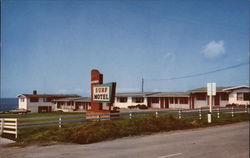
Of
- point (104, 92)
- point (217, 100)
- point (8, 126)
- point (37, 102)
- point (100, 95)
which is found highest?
point (104, 92)

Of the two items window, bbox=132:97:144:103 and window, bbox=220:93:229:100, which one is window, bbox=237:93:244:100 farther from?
window, bbox=132:97:144:103

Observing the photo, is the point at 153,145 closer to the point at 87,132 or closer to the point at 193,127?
the point at 87,132

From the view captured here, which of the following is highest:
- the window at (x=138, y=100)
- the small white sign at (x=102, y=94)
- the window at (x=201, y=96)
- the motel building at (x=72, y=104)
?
the small white sign at (x=102, y=94)

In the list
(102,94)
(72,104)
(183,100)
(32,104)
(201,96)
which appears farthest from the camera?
(72,104)

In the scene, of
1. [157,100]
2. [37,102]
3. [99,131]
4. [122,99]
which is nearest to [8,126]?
[99,131]

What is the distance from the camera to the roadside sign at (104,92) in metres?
24.4

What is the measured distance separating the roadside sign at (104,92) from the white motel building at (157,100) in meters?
26.4

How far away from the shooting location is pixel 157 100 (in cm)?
5562

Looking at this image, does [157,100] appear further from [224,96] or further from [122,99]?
[224,96]

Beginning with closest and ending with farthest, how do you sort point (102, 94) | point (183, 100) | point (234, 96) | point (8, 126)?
point (8, 126) < point (102, 94) < point (234, 96) < point (183, 100)

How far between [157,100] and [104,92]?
31830mm

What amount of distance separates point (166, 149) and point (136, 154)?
1.69 meters

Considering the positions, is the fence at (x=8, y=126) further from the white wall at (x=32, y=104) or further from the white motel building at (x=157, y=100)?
the white wall at (x=32, y=104)

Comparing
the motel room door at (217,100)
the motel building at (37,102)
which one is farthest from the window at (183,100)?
the motel building at (37,102)
